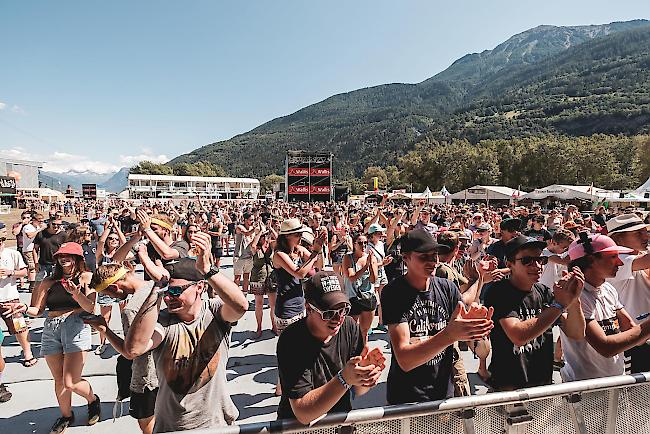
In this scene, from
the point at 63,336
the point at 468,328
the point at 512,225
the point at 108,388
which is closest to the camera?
the point at 468,328

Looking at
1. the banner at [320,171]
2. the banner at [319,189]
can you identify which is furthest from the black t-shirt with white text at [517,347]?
the banner at [320,171]

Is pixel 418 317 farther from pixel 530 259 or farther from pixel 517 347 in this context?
pixel 530 259

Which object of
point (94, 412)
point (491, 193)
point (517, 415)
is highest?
point (491, 193)

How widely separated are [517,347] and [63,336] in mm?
3642

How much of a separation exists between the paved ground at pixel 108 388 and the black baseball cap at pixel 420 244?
246cm

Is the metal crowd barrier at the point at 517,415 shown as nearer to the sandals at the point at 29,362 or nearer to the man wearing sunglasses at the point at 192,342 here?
the man wearing sunglasses at the point at 192,342

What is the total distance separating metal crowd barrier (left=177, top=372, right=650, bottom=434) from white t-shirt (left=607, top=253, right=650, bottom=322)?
4.14ft

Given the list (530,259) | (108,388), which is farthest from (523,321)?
(108,388)

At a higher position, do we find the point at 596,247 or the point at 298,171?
the point at 298,171

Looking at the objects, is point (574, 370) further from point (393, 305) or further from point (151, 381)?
point (151, 381)

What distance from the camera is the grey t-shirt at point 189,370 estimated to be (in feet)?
7.41

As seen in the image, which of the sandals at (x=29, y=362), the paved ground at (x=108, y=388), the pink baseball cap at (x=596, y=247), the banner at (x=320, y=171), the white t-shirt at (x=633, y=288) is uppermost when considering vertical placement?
the banner at (x=320, y=171)

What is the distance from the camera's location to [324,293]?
197cm

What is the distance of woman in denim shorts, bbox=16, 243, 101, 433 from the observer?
11.5 ft
